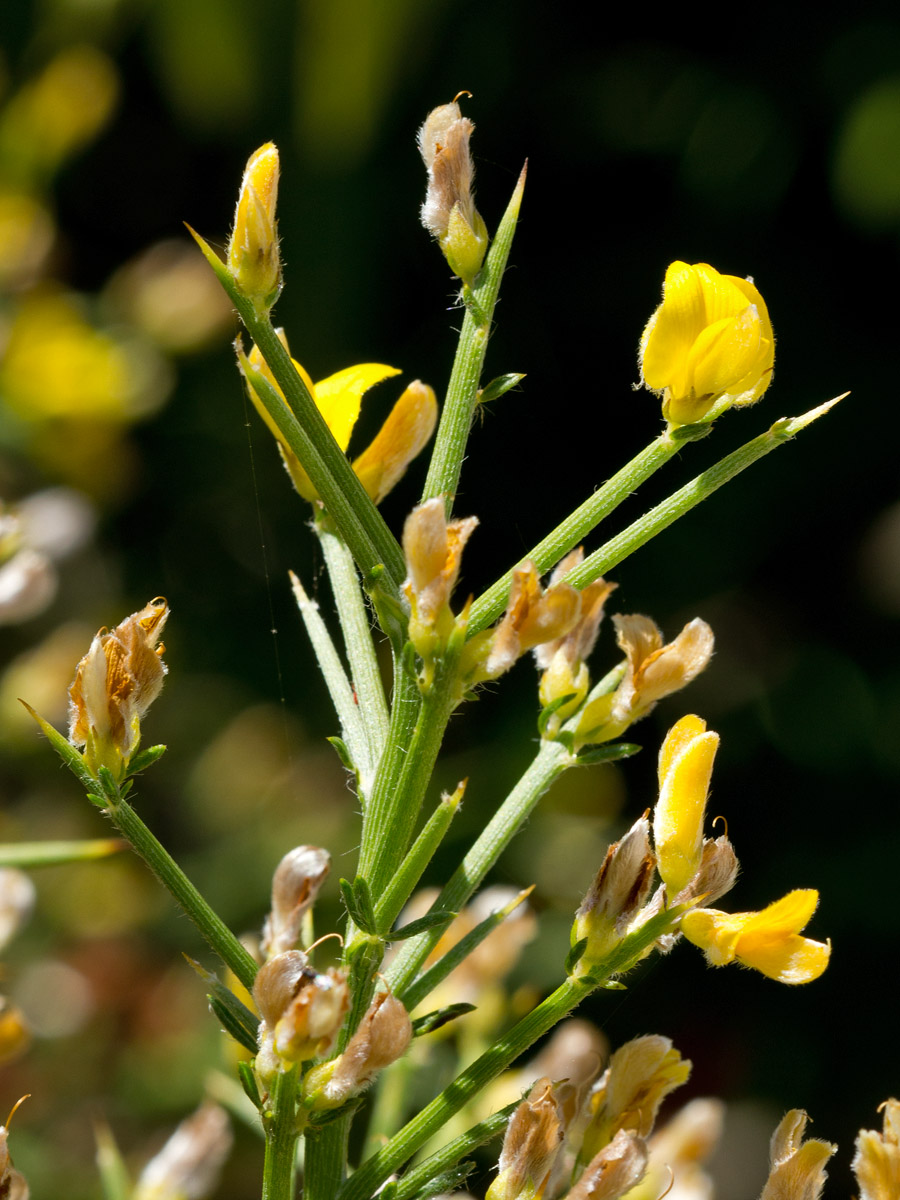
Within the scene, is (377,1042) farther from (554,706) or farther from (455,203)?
(455,203)

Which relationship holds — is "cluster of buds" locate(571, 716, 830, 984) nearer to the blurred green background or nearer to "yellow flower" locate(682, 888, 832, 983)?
"yellow flower" locate(682, 888, 832, 983)

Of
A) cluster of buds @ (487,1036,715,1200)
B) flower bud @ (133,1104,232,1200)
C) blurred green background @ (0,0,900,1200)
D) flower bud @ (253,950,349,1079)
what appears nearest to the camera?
flower bud @ (253,950,349,1079)

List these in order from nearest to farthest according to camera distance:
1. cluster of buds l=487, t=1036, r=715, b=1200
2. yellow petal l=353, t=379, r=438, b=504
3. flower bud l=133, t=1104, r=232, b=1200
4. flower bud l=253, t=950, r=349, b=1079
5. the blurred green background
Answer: flower bud l=253, t=950, r=349, b=1079
cluster of buds l=487, t=1036, r=715, b=1200
yellow petal l=353, t=379, r=438, b=504
flower bud l=133, t=1104, r=232, b=1200
the blurred green background

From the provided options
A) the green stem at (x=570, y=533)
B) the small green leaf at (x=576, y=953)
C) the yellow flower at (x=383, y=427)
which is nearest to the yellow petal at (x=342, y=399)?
the yellow flower at (x=383, y=427)

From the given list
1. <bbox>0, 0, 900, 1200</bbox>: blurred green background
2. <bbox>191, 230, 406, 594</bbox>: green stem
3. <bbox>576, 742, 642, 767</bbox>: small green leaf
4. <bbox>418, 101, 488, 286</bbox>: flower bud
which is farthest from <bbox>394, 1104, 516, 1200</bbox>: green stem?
<bbox>0, 0, 900, 1200</bbox>: blurred green background

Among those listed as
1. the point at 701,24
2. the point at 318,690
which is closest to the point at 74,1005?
the point at 318,690

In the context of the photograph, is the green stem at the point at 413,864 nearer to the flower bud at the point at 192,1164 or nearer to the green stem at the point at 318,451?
the green stem at the point at 318,451

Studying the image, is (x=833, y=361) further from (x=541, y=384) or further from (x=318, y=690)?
(x=318, y=690)

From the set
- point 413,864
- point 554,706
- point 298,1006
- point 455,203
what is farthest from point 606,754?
point 455,203
